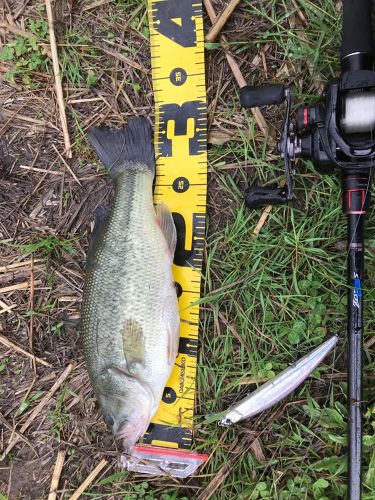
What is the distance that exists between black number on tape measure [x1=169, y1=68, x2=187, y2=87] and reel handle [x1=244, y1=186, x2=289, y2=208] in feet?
2.77

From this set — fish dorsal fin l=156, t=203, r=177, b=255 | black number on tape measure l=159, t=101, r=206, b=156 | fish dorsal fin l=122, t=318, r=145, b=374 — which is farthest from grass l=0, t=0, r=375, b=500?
fish dorsal fin l=122, t=318, r=145, b=374

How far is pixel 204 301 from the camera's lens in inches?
123

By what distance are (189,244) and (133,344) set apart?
2.46 ft

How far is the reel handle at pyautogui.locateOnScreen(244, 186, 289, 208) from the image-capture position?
9.35 feet

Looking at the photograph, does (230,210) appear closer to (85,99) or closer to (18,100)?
(85,99)

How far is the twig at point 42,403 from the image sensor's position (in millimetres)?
3369

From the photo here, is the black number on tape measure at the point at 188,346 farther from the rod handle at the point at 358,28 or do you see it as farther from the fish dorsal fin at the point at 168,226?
the rod handle at the point at 358,28

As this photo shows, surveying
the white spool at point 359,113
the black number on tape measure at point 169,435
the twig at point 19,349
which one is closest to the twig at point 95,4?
the white spool at point 359,113

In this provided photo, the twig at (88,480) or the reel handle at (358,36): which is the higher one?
the reel handle at (358,36)

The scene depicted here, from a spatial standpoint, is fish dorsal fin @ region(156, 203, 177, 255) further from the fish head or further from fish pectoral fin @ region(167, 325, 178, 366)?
the fish head

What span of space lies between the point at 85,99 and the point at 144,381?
1.92 meters

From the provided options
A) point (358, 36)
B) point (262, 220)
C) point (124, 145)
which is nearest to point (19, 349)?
point (124, 145)

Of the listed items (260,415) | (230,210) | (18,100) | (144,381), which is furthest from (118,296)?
(18,100)

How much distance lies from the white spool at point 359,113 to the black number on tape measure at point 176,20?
121 centimetres
